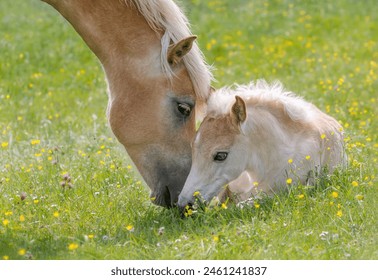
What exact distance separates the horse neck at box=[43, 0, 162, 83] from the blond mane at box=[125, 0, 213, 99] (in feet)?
0.23

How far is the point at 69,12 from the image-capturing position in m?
6.45

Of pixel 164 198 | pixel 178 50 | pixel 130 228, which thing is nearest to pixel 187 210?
pixel 164 198

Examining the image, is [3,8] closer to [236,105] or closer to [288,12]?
[288,12]

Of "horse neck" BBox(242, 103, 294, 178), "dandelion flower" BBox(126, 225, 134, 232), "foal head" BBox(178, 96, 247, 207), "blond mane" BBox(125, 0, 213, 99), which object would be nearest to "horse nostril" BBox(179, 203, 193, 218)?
"foal head" BBox(178, 96, 247, 207)

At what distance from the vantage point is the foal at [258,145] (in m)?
6.01

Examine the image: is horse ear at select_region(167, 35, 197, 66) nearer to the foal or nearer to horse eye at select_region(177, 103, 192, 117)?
horse eye at select_region(177, 103, 192, 117)

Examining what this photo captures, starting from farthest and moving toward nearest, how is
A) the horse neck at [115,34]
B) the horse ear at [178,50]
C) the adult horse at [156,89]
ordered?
the horse neck at [115,34], the adult horse at [156,89], the horse ear at [178,50]

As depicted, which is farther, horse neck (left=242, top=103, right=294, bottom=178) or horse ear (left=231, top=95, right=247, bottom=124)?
horse neck (left=242, top=103, right=294, bottom=178)

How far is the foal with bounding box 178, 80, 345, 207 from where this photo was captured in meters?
6.01

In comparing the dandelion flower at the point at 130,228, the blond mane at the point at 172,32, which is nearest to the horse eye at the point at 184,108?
the blond mane at the point at 172,32

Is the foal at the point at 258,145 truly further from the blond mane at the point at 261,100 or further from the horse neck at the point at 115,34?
the horse neck at the point at 115,34

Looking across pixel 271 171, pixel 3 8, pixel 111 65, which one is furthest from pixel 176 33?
pixel 3 8

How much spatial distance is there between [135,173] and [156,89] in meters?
0.88

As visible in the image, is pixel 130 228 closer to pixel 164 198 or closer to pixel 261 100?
pixel 164 198
